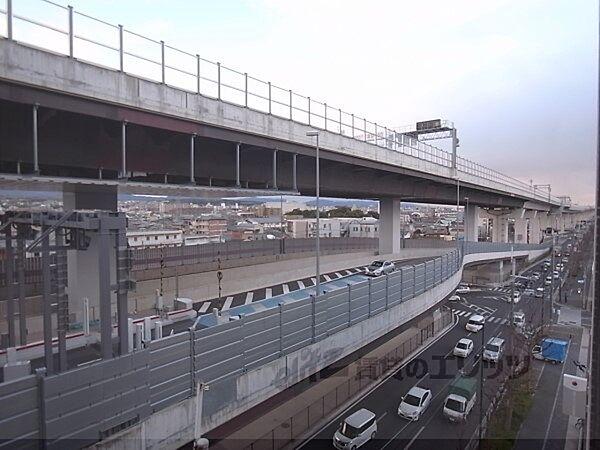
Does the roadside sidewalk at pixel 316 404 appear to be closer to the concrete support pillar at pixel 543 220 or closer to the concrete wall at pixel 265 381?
the concrete wall at pixel 265 381

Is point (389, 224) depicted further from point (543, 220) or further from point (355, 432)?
point (543, 220)

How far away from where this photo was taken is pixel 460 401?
48.1 feet

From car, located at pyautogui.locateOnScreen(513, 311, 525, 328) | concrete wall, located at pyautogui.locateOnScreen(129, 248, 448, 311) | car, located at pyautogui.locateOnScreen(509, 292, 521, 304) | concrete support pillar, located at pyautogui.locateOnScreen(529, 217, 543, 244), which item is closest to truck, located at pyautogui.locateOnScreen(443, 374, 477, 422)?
concrete wall, located at pyautogui.locateOnScreen(129, 248, 448, 311)

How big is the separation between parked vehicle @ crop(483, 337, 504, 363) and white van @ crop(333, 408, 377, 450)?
1083cm

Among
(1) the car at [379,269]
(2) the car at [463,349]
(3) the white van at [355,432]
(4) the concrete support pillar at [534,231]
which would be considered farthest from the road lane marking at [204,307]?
(4) the concrete support pillar at [534,231]

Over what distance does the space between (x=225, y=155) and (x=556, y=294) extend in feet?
130

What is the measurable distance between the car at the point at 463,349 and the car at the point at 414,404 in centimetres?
648

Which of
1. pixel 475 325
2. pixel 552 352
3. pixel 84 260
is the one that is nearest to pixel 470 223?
pixel 475 325

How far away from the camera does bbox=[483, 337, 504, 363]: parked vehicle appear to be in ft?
68.4

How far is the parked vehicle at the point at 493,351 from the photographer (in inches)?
821

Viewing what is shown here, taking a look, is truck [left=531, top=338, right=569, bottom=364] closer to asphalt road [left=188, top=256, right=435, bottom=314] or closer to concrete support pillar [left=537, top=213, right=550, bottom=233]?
asphalt road [left=188, top=256, right=435, bottom=314]

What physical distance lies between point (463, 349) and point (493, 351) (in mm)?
1553

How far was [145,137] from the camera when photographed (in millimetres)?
10859

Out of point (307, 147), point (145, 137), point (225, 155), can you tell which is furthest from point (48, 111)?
point (307, 147)
